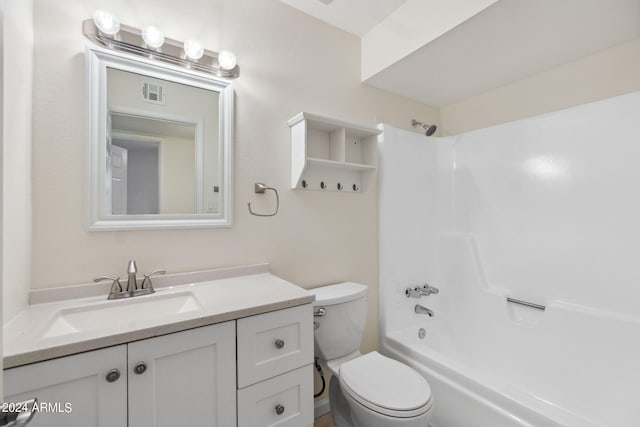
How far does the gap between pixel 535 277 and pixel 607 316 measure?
1.25 feet

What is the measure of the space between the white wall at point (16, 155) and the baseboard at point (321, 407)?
60.8 inches

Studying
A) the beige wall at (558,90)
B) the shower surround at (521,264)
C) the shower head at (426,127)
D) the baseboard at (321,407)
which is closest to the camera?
the shower surround at (521,264)

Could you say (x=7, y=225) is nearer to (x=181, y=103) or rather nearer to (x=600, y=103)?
(x=181, y=103)

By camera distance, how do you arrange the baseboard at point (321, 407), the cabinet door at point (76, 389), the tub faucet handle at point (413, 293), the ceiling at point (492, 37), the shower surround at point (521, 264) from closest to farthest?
the cabinet door at point (76, 389) < the ceiling at point (492, 37) < the shower surround at point (521, 264) < the baseboard at point (321, 407) < the tub faucet handle at point (413, 293)

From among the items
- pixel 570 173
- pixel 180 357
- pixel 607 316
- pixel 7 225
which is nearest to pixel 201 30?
pixel 7 225

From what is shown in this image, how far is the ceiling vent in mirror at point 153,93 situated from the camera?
132cm

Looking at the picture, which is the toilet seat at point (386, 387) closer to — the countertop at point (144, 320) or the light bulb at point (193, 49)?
the countertop at point (144, 320)

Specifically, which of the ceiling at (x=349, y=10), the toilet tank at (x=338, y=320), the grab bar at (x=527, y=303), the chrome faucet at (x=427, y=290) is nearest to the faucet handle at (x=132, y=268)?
the toilet tank at (x=338, y=320)

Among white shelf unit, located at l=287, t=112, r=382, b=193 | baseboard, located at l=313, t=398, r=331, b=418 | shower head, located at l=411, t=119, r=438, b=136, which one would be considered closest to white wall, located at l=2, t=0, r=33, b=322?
white shelf unit, located at l=287, t=112, r=382, b=193

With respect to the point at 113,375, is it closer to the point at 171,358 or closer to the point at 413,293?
the point at 171,358

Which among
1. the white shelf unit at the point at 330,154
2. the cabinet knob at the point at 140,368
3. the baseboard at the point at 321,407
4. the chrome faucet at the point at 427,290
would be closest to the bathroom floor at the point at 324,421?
the baseboard at the point at 321,407

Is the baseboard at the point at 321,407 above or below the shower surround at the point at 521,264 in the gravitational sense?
below

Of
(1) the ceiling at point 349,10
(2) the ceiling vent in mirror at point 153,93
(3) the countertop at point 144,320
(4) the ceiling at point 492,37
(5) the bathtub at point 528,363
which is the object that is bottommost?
(5) the bathtub at point 528,363

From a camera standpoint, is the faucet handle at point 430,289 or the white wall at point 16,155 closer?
the white wall at point 16,155
